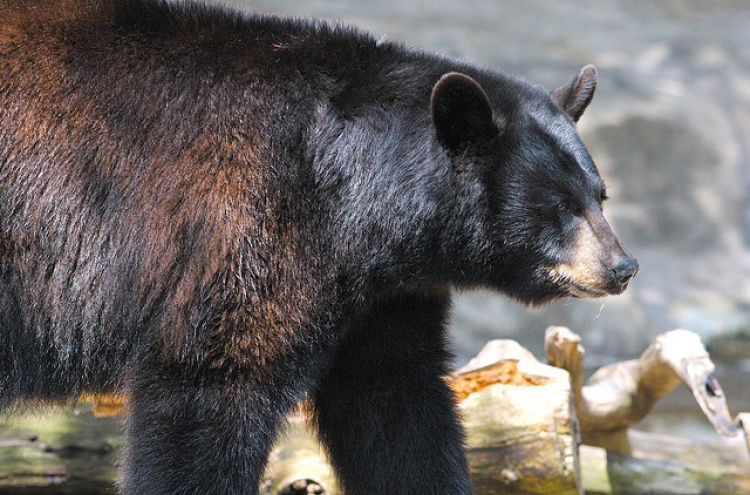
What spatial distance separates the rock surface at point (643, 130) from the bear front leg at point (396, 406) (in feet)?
17.5

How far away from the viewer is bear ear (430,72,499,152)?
3914mm

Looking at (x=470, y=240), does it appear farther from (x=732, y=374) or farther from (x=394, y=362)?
(x=732, y=374)

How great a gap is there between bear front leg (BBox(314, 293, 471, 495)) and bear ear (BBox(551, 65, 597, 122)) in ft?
3.58

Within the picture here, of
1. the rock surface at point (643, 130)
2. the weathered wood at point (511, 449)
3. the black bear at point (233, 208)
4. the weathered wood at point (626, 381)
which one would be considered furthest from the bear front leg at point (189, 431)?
the rock surface at point (643, 130)

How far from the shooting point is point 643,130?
1162 cm

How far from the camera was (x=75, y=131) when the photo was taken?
3.97m

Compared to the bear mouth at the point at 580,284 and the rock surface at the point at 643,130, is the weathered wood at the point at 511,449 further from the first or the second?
the rock surface at the point at 643,130

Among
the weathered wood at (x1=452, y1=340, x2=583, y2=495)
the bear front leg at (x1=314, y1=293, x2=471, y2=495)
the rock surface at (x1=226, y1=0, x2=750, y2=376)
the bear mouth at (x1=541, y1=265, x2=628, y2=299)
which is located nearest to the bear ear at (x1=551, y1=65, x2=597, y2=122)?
the bear mouth at (x1=541, y1=265, x2=628, y2=299)

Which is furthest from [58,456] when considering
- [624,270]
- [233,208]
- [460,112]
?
[624,270]

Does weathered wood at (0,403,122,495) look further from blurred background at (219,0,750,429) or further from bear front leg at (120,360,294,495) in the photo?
blurred background at (219,0,750,429)

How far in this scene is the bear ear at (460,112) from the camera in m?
3.91

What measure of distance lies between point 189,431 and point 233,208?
0.91 meters

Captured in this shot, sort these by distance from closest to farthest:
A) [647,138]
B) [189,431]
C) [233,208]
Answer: [189,431] < [233,208] < [647,138]

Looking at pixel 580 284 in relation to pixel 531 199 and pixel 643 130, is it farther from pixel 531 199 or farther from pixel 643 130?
pixel 643 130
